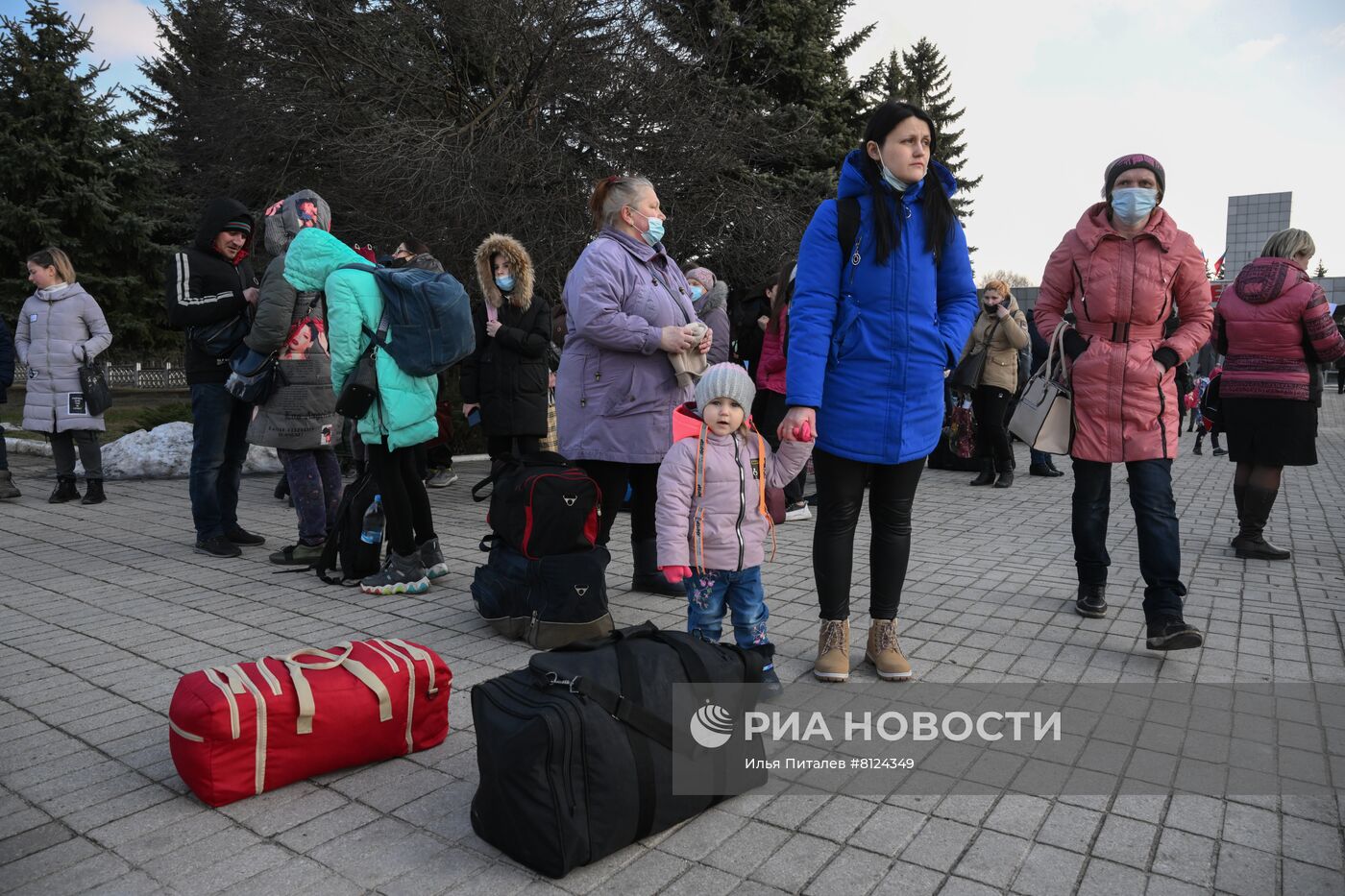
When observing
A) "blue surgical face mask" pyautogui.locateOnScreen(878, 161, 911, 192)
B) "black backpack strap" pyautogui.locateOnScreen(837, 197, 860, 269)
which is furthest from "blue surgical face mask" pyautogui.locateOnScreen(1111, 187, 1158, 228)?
"black backpack strap" pyautogui.locateOnScreen(837, 197, 860, 269)

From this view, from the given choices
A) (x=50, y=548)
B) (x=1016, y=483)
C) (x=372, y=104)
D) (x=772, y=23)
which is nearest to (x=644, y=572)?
(x=50, y=548)

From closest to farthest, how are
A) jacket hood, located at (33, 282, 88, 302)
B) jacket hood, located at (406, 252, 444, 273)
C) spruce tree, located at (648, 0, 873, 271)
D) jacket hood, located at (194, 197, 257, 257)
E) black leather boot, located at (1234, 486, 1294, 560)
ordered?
jacket hood, located at (406, 252, 444, 273), jacket hood, located at (194, 197, 257, 257), black leather boot, located at (1234, 486, 1294, 560), jacket hood, located at (33, 282, 88, 302), spruce tree, located at (648, 0, 873, 271)

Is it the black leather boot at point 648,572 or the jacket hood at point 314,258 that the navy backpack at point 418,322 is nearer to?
the jacket hood at point 314,258

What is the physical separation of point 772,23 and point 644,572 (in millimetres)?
17652

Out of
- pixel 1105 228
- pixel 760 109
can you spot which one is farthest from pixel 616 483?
pixel 760 109

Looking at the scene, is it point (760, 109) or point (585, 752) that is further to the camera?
point (760, 109)

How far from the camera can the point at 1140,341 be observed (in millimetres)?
4539

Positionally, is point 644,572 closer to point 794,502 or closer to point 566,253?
point 794,502

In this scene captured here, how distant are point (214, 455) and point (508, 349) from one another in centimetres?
215

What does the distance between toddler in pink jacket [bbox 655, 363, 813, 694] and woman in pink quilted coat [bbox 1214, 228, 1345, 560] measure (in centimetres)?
427

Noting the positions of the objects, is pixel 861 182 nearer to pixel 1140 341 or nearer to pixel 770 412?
pixel 1140 341

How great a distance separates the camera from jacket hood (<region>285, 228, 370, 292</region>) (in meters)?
5.38

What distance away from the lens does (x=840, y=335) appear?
390 cm

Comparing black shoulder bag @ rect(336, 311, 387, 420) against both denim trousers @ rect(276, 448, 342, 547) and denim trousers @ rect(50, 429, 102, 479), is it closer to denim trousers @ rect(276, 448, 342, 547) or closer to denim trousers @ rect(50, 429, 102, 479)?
denim trousers @ rect(276, 448, 342, 547)
